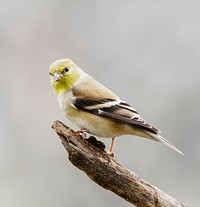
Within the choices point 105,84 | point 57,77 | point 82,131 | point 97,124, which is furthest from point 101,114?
point 105,84

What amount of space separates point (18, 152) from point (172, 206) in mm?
3161

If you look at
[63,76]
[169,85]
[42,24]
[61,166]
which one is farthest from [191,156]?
[42,24]

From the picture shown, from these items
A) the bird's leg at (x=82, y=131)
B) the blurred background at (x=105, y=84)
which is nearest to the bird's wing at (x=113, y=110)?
the bird's leg at (x=82, y=131)

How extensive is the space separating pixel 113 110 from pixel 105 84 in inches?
104

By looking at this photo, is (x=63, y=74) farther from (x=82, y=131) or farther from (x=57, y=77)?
(x=82, y=131)

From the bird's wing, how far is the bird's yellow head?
224mm

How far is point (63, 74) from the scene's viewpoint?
4.91 metres

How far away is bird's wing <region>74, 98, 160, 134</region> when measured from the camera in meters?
4.69

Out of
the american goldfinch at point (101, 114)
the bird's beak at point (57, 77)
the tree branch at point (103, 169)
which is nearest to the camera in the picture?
the tree branch at point (103, 169)

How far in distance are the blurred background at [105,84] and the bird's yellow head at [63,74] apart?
1860 mm

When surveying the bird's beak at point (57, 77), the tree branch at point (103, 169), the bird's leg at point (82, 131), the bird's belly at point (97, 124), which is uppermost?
the bird's beak at point (57, 77)

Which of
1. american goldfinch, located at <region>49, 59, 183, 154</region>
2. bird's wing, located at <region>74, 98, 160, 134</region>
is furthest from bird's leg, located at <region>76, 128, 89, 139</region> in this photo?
bird's wing, located at <region>74, 98, 160, 134</region>

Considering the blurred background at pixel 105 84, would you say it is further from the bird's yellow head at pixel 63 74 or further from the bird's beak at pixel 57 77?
→ the bird's beak at pixel 57 77

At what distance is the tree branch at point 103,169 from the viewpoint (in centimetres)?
437
